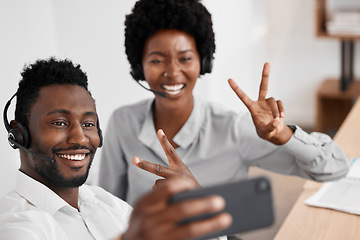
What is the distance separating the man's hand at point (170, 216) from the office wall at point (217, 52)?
0.39 m

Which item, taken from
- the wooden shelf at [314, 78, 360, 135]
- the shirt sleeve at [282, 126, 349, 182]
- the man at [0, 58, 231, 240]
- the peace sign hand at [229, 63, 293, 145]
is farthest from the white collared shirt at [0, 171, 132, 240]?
the wooden shelf at [314, 78, 360, 135]

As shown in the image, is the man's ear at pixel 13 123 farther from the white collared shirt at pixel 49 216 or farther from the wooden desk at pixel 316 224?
the wooden desk at pixel 316 224

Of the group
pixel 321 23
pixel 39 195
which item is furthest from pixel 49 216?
pixel 321 23

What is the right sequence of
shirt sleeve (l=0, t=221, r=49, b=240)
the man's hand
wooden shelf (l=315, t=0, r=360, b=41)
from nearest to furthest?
the man's hand, shirt sleeve (l=0, t=221, r=49, b=240), wooden shelf (l=315, t=0, r=360, b=41)

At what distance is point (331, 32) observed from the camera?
10.3 ft

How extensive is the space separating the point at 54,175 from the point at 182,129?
1.88 ft

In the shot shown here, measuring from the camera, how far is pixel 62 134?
742 mm

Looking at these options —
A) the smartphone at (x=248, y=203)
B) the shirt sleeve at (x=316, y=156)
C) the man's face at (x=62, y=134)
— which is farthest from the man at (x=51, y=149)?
the shirt sleeve at (x=316, y=156)

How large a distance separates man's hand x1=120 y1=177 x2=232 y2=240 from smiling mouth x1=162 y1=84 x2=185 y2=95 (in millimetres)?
730

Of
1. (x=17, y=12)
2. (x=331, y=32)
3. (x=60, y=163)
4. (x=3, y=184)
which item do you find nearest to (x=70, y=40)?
(x=17, y=12)

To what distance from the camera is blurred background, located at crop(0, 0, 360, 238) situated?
91 centimetres

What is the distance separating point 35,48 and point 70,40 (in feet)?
0.88

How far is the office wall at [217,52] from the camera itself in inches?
35.9

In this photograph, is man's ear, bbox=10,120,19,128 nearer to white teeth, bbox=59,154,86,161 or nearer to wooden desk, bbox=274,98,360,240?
white teeth, bbox=59,154,86,161
